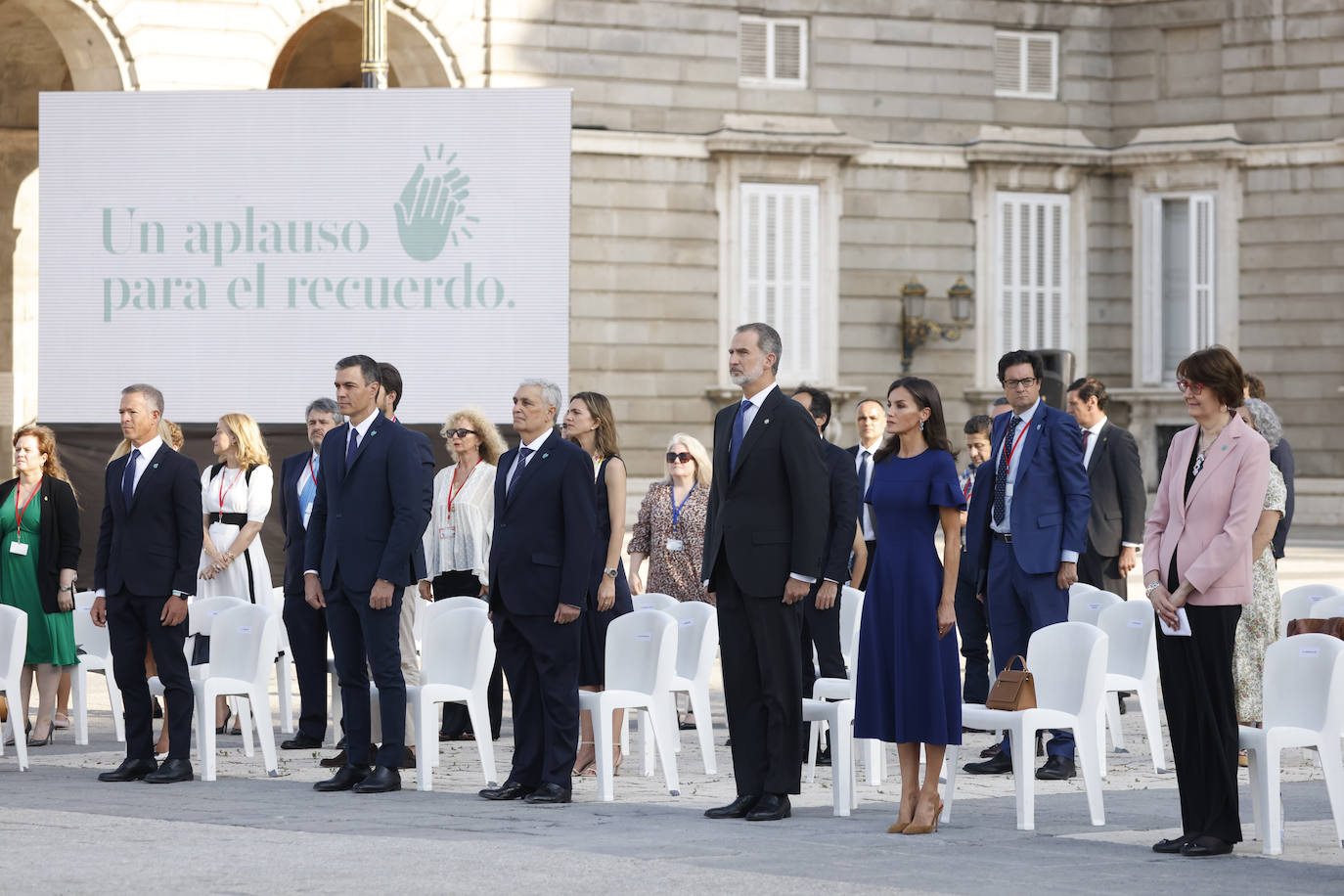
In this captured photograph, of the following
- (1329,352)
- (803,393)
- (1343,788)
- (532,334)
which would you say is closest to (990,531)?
(803,393)

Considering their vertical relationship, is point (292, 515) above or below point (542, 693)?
above

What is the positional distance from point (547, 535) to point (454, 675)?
3.59 ft

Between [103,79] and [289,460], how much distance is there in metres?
13.2

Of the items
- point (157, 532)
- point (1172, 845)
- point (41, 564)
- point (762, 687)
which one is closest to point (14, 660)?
point (157, 532)

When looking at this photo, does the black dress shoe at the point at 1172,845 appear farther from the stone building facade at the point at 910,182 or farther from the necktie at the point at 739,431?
the stone building facade at the point at 910,182

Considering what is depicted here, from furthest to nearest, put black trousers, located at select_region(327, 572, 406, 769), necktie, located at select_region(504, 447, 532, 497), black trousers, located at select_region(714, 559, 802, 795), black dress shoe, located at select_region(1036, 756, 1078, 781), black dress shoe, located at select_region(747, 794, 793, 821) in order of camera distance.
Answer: black dress shoe, located at select_region(1036, 756, 1078, 781) → black trousers, located at select_region(327, 572, 406, 769) → necktie, located at select_region(504, 447, 532, 497) → black trousers, located at select_region(714, 559, 802, 795) → black dress shoe, located at select_region(747, 794, 793, 821)

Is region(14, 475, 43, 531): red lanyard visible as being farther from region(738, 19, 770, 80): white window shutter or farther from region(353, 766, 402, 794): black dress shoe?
region(738, 19, 770, 80): white window shutter

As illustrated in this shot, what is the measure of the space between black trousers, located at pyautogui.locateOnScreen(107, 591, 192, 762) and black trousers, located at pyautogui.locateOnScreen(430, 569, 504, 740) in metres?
1.82

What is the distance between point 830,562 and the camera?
309 inches

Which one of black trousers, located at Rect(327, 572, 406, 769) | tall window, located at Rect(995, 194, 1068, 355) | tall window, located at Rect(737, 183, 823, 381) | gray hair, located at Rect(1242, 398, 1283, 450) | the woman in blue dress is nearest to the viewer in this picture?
the woman in blue dress

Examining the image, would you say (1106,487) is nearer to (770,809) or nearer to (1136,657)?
(1136,657)

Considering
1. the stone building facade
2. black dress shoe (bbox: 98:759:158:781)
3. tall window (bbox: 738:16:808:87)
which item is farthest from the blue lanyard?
tall window (bbox: 738:16:808:87)

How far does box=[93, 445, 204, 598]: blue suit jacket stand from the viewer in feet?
28.6

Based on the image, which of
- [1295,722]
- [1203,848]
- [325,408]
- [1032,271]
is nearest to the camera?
[1203,848]
